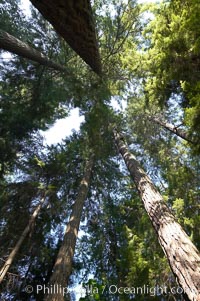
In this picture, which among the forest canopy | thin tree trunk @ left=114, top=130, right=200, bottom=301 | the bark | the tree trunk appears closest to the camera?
thin tree trunk @ left=114, top=130, right=200, bottom=301

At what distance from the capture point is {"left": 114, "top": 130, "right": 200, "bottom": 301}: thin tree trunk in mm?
3422

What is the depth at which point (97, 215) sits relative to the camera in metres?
12.2

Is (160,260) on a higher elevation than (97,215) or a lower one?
lower

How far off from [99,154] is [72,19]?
8.05 m

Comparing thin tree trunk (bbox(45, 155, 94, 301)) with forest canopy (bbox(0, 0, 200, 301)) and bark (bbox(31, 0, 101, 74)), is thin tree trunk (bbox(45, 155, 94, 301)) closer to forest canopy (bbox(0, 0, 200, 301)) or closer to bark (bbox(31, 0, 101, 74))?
forest canopy (bbox(0, 0, 200, 301))

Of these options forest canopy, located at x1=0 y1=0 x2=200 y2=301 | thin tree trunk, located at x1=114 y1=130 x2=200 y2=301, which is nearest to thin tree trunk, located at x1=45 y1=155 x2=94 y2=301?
forest canopy, located at x1=0 y1=0 x2=200 y2=301

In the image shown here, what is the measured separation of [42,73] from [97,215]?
297 inches

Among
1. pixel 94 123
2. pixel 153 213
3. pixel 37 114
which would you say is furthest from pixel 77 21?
pixel 37 114

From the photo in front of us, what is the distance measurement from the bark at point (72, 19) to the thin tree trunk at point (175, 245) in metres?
3.77

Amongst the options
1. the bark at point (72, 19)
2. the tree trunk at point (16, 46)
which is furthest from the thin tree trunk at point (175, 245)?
the tree trunk at point (16, 46)

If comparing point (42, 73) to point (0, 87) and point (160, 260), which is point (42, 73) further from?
point (160, 260)

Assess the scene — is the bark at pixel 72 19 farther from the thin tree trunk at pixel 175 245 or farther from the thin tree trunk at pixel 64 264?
the thin tree trunk at pixel 64 264

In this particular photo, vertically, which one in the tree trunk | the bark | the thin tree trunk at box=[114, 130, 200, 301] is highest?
the tree trunk

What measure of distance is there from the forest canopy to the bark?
0.03 meters
